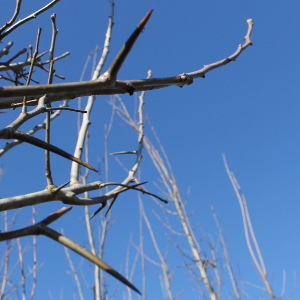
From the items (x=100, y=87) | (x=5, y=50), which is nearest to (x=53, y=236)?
(x=100, y=87)

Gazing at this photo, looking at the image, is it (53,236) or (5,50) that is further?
(5,50)

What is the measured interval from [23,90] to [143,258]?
199 inches

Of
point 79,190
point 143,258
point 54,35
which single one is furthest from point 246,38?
point 143,258

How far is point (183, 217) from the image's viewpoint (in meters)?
4.11

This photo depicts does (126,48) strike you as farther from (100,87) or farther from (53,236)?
(53,236)

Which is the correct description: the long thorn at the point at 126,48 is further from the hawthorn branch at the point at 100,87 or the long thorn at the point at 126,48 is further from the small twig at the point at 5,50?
the small twig at the point at 5,50

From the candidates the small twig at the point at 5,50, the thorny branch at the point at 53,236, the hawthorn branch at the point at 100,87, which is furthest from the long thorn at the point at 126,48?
the small twig at the point at 5,50

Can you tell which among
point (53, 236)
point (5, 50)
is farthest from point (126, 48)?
point (5, 50)

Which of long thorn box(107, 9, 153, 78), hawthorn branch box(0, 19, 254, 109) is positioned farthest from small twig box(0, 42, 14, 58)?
long thorn box(107, 9, 153, 78)

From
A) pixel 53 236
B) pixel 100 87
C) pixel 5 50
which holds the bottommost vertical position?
pixel 53 236

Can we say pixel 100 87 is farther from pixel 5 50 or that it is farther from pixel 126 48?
pixel 5 50

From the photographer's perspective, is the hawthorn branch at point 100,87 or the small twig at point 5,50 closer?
the hawthorn branch at point 100,87

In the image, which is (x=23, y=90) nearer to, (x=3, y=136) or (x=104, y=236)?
(x=3, y=136)

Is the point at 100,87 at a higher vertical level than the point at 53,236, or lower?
higher
